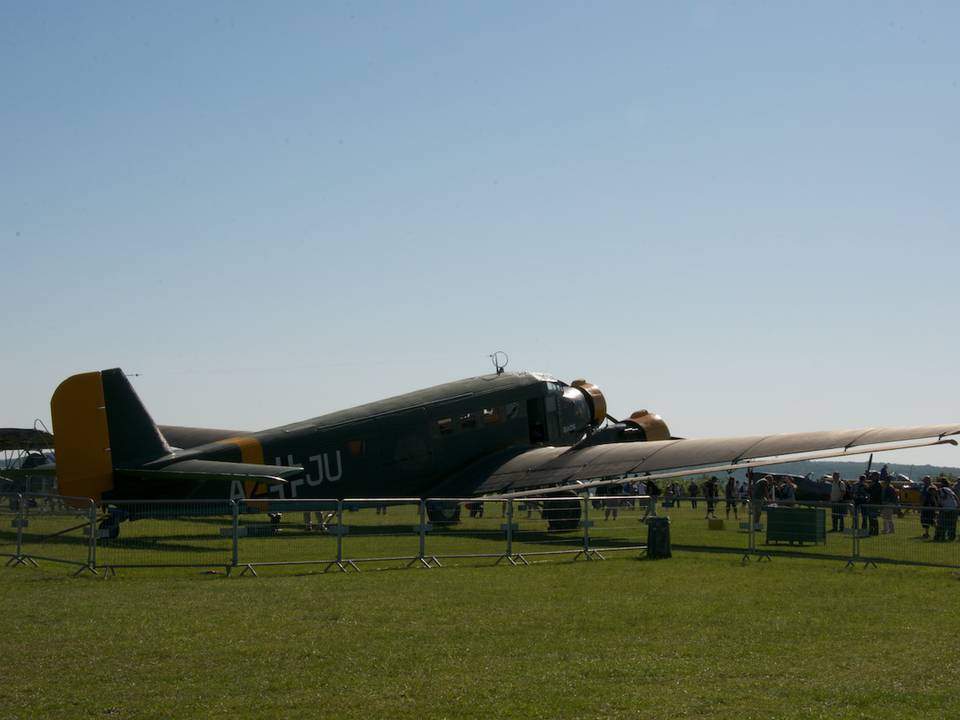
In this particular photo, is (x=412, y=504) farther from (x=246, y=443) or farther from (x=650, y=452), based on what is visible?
(x=650, y=452)

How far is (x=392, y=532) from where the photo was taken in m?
19.0

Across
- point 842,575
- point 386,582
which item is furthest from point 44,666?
point 842,575

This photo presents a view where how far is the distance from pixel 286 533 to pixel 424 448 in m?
9.82

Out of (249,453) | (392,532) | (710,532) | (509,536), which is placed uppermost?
(249,453)

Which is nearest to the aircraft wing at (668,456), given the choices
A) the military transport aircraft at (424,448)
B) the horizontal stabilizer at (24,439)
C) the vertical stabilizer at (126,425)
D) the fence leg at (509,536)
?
the military transport aircraft at (424,448)

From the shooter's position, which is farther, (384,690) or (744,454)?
(744,454)

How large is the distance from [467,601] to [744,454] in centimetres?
1140

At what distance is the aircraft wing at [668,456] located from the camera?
22281 millimetres

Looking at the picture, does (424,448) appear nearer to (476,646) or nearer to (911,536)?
(911,536)

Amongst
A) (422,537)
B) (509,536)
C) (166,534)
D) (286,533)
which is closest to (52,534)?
(166,534)

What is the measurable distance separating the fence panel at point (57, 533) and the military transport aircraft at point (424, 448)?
3.46 meters

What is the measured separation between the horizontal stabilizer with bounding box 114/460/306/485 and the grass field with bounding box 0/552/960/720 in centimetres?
391

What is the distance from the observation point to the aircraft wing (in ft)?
73.1

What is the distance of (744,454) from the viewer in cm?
2395
